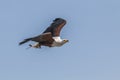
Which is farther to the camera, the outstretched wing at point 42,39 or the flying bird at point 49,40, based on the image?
the flying bird at point 49,40

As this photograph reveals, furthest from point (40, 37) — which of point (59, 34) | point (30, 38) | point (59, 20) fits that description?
point (59, 20)

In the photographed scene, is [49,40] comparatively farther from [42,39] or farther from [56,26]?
[56,26]

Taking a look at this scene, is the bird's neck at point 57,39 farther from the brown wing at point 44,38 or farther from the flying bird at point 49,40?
the brown wing at point 44,38

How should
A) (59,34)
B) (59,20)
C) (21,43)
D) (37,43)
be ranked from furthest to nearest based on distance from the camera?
(59,20), (59,34), (37,43), (21,43)

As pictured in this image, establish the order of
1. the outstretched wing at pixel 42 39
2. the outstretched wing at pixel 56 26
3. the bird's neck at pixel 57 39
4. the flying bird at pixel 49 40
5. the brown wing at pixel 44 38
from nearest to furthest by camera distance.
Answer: the outstretched wing at pixel 42 39 < the brown wing at pixel 44 38 < the flying bird at pixel 49 40 < the bird's neck at pixel 57 39 < the outstretched wing at pixel 56 26

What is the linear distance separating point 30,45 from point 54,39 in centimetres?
479

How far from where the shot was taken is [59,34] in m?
71.6

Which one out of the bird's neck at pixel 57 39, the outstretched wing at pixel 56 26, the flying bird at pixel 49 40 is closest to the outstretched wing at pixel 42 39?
the flying bird at pixel 49 40

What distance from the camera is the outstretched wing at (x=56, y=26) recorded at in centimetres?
7231

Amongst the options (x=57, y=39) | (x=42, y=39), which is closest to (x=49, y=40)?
(x=42, y=39)

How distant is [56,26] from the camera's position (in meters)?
74.9

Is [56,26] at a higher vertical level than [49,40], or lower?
higher

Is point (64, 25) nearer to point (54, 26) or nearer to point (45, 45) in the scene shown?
point (54, 26)

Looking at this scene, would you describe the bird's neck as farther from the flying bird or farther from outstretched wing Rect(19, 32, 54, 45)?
outstretched wing Rect(19, 32, 54, 45)
